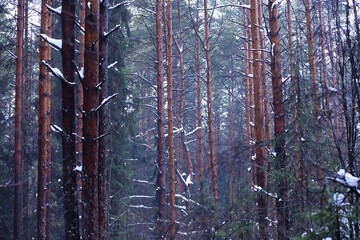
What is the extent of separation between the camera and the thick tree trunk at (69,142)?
752 cm

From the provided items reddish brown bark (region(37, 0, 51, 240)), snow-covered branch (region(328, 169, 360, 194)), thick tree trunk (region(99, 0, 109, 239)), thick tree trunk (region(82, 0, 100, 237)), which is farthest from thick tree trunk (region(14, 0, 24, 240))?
snow-covered branch (region(328, 169, 360, 194))

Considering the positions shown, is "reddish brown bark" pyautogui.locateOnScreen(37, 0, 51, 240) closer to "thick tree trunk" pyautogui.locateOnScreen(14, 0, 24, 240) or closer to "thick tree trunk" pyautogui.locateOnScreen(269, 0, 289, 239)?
"thick tree trunk" pyautogui.locateOnScreen(14, 0, 24, 240)

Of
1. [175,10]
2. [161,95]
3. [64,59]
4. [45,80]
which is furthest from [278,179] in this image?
[175,10]

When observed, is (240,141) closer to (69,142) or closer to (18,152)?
(69,142)

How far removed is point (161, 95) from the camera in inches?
606

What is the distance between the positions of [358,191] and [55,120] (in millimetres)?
17241

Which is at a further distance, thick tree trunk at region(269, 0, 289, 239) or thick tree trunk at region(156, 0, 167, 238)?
thick tree trunk at region(156, 0, 167, 238)

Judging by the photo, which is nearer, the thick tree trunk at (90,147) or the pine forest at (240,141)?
the pine forest at (240,141)

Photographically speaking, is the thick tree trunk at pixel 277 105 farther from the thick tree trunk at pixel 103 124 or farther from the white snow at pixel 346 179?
the white snow at pixel 346 179

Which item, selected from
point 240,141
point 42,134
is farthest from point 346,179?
point 42,134

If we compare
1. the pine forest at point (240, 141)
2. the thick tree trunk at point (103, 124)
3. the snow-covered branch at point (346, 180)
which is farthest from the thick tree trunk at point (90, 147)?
the snow-covered branch at point (346, 180)

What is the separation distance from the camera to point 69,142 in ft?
24.8

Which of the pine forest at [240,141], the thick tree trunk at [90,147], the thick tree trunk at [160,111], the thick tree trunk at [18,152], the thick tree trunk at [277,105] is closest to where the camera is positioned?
the pine forest at [240,141]

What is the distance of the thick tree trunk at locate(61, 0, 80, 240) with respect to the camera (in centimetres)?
752
